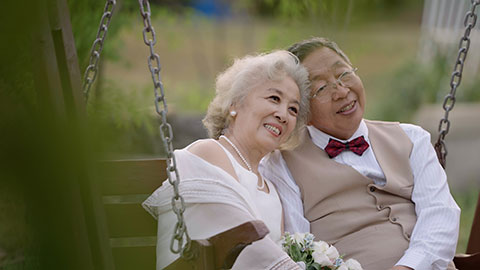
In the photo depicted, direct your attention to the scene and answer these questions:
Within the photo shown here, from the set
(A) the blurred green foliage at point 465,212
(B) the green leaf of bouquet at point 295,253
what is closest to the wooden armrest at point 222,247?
(B) the green leaf of bouquet at point 295,253

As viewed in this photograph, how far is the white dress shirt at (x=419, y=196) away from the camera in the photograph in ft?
8.11

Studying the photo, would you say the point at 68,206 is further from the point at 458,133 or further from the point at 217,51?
the point at 217,51

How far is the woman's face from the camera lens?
8.03 ft

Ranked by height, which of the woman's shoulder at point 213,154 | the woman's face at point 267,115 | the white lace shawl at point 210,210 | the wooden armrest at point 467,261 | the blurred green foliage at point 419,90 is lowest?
the blurred green foliage at point 419,90

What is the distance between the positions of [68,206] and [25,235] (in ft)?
0.13

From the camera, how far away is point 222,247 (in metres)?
1.86

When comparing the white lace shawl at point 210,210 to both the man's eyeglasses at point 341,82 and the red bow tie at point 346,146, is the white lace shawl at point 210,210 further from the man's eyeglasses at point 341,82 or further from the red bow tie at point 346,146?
the man's eyeglasses at point 341,82

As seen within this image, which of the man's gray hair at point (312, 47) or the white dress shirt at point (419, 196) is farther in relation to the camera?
the man's gray hair at point (312, 47)

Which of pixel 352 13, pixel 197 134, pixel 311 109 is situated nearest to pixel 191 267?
pixel 311 109

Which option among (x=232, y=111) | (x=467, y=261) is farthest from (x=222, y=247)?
(x=467, y=261)

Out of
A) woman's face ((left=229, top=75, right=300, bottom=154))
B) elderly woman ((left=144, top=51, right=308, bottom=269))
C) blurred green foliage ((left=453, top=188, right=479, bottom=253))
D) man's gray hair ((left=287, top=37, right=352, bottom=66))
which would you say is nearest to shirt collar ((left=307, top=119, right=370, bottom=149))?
elderly woman ((left=144, top=51, right=308, bottom=269))

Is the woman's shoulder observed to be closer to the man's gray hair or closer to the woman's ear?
the woman's ear

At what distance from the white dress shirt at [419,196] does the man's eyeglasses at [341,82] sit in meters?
0.20

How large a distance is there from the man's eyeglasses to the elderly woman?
90 mm
